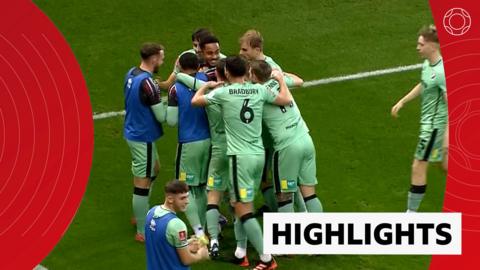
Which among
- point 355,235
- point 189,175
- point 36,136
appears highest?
point 36,136

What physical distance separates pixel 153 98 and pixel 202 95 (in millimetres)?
706

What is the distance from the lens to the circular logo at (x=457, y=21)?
37.0 ft

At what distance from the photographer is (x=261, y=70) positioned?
9.26 metres

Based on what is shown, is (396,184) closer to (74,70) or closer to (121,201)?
(121,201)

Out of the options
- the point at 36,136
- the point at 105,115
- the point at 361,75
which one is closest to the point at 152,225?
the point at 36,136

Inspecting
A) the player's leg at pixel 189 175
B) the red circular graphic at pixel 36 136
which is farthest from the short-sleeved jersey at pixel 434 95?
the red circular graphic at pixel 36 136

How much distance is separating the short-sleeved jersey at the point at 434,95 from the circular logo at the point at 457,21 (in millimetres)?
1423

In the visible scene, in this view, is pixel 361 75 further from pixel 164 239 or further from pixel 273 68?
pixel 164 239

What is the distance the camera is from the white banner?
9.59 meters

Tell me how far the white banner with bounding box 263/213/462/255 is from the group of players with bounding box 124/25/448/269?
0.16 metres

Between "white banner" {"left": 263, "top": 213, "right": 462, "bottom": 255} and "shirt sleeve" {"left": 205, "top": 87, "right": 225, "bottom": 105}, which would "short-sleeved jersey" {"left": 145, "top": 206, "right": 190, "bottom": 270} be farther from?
"white banner" {"left": 263, "top": 213, "right": 462, "bottom": 255}

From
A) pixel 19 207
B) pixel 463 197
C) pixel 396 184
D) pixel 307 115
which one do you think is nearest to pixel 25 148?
pixel 19 207

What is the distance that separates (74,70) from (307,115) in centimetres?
347

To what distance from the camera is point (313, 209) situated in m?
9.73
